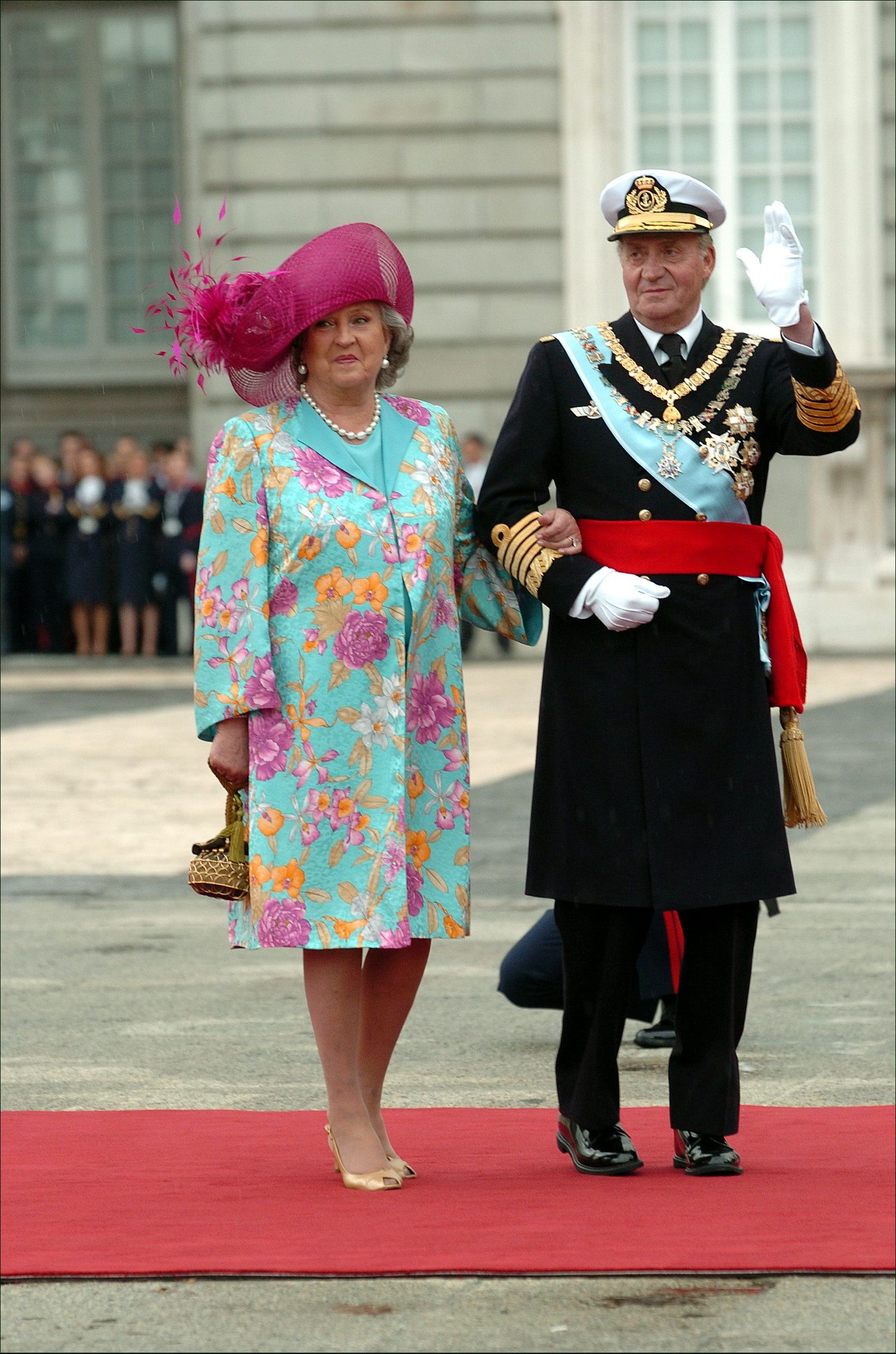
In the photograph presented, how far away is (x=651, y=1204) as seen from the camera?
4.14 metres

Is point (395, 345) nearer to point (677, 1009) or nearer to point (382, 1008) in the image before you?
point (382, 1008)

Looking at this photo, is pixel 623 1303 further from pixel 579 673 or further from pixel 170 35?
pixel 170 35

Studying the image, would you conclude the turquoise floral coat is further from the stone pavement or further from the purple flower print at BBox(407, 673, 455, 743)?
the stone pavement

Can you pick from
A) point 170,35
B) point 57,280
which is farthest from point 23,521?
point 170,35

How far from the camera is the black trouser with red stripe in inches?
171

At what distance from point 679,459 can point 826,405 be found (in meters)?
0.28

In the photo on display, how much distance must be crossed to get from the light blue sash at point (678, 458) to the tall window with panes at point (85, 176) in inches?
733

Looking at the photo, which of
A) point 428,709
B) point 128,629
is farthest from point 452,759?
point 128,629

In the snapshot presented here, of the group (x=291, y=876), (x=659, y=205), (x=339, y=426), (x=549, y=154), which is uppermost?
(x=549, y=154)

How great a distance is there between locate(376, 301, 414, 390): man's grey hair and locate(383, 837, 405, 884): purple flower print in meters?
0.90

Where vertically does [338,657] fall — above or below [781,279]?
below

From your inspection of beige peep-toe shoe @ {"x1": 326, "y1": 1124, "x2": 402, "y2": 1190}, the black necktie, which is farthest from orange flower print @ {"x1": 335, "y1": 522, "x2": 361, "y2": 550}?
beige peep-toe shoe @ {"x1": 326, "y1": 1124, "x2": 402, "y2": 1190}

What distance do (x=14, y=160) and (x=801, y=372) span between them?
1980 centimetres

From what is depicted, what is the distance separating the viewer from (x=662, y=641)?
Answer: 14.3 ft
